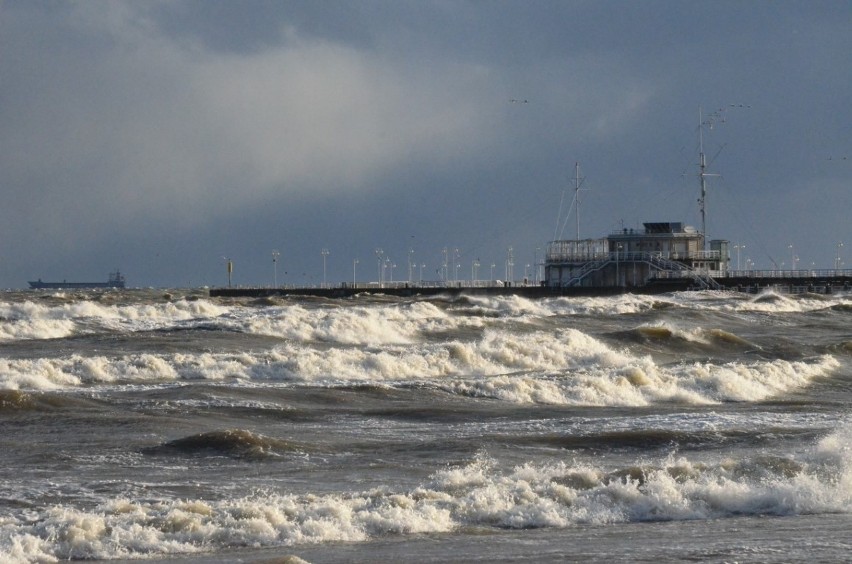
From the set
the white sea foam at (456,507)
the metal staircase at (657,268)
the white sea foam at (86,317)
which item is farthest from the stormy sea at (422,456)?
the metal staircase at (657,268)

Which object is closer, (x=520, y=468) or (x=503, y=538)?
(x=503, y=538)

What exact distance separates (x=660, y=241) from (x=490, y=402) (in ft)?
250

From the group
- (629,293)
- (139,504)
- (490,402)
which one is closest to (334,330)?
(490,402)

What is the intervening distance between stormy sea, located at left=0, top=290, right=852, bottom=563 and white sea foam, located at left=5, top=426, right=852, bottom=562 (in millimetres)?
33

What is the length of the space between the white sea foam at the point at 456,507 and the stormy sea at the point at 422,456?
0.03m

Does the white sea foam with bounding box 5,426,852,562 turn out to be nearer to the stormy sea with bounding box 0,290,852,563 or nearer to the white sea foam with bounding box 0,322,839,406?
the stormy sea with bounding box 0,290,852,563

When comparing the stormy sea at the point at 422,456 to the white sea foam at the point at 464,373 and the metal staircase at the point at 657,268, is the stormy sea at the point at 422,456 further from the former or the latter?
the metal staircase at the point at 657,268

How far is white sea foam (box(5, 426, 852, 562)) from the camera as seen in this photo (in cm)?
1277

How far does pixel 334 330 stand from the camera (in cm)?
4988

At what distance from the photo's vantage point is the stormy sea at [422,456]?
13.0 m

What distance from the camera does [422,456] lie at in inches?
730

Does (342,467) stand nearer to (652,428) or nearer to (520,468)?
(520,468)

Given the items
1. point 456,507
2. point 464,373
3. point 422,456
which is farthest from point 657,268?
point 456,507

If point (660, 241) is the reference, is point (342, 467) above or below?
below
